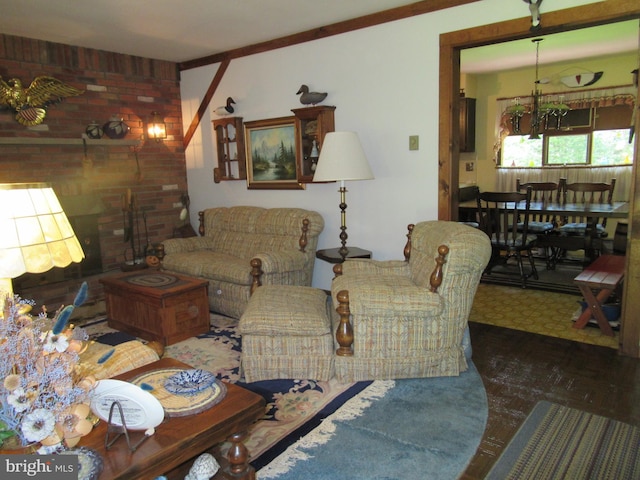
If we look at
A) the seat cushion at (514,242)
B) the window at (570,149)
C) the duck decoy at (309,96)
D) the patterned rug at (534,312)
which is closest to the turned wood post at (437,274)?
the patterned rug at (534,312)

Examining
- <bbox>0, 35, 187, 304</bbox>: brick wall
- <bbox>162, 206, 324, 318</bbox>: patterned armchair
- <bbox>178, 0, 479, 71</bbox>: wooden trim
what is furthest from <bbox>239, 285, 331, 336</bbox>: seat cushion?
<bbox>0, 35, 187, 304</bbox>: brick wall

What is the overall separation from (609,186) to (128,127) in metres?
5.34

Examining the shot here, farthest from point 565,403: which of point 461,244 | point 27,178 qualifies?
point 27,178

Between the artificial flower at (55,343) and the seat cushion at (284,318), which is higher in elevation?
the artificial flower at (55,343)

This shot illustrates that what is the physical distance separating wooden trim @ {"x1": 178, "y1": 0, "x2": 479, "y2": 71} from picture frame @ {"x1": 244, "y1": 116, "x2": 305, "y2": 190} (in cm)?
72

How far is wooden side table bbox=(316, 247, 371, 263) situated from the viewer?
12.8 ft

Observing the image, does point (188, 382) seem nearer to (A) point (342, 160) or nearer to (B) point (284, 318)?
(B) point (284, 318)

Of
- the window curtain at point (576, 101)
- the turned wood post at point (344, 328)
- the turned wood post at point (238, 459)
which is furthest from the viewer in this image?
the window curtain at point (576, 101)

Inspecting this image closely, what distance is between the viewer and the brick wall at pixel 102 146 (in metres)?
4.36

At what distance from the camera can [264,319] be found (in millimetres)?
2697

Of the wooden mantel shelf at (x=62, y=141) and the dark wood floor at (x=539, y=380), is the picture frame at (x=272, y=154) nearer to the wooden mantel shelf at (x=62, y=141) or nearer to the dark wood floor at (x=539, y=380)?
the wooden mantel shelf at (x=62, y=141)

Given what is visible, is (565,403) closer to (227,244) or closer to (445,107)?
(445,107)

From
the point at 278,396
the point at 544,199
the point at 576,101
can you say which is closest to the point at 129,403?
the point at 278,396

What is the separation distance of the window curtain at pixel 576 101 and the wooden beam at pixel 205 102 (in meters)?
4.40
